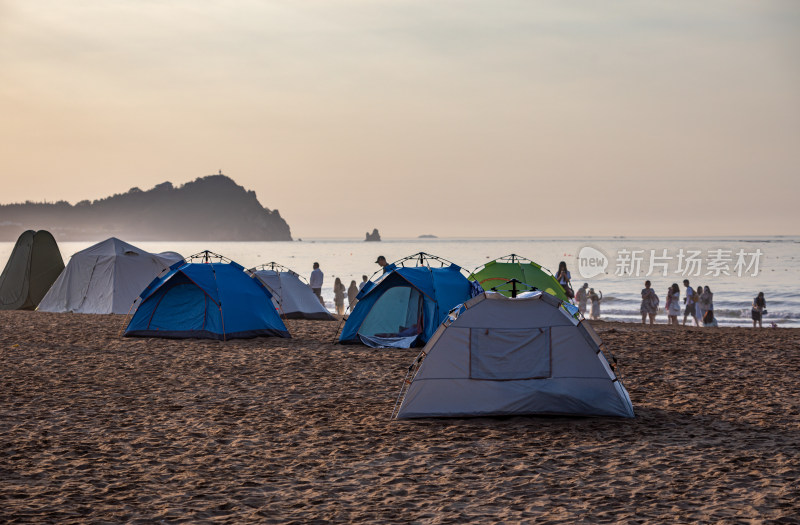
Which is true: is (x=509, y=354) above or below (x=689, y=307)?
below

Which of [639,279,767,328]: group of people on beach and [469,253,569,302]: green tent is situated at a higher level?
[469,253,569,302]: green tent

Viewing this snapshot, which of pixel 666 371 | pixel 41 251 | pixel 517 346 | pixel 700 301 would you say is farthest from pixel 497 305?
pixel 41 251

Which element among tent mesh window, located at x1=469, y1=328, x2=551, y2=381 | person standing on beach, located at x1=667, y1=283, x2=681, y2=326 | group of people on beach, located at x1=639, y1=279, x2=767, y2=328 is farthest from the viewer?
person standing on beach, located at x1=667, y1=283, x2=681, y2=326

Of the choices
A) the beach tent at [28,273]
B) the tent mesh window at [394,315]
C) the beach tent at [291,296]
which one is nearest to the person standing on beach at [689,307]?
the beach tent at [291,296]

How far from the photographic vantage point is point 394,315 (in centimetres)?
1706

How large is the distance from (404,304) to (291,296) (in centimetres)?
836

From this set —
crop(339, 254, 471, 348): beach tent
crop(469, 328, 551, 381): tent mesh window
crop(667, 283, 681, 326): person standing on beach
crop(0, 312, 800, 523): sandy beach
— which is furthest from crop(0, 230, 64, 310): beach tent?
crop(469, 328, 551, 381): tent mesh window

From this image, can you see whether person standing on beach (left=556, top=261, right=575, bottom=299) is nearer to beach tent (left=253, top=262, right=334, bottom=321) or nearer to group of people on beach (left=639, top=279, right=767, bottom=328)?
group of people on beach (left=639, top=279, right=767, bottom=328)

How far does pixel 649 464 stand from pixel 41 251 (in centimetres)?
2706

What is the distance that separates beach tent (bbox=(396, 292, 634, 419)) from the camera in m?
9.29

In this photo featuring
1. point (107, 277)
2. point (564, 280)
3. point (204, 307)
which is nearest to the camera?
point (204, 307)

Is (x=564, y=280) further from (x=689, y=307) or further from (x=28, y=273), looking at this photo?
(x=28, y=273)

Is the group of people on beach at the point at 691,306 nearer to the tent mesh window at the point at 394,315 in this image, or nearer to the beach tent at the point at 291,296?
the beach tent at the point at 291,296

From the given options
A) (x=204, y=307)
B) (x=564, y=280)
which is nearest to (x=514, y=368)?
(x=204, y=307)
